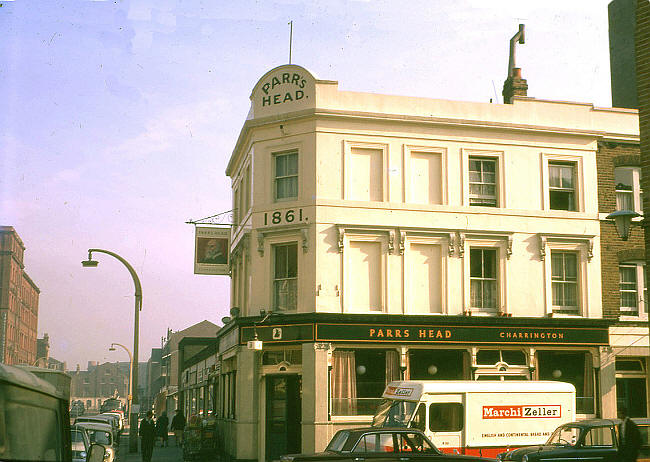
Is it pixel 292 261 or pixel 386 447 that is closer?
pixel 386 447

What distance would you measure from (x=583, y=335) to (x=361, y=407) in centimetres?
806

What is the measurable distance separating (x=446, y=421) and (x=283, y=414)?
307 inches

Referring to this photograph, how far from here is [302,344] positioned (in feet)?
83.4

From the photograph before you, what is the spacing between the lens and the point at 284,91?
88.2 feet

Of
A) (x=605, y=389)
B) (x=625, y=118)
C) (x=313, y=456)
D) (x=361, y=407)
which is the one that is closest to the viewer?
(x=313, y=456)

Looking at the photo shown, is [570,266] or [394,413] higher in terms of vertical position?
[570,266]

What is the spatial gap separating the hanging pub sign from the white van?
9.93 m

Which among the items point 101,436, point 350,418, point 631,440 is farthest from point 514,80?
point 101,436

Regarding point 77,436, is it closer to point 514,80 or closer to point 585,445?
point 585,445

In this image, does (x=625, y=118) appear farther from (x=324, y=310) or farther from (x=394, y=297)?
(x=324, y=310)

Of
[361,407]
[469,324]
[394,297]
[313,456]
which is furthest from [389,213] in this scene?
[313,456]

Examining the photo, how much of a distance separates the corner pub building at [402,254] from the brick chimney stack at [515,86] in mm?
1195

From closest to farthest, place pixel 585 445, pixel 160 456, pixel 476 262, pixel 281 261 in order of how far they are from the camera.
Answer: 1. pixel 585 445
2. pixel 281 261
3. pixel 476 262
4. pixel 160 456

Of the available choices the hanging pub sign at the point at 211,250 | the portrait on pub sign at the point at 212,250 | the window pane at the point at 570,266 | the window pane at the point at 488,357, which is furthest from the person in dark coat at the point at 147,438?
the window pane at the point at 570,266
